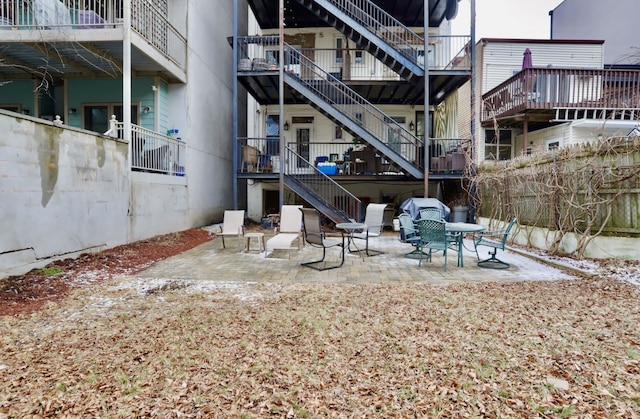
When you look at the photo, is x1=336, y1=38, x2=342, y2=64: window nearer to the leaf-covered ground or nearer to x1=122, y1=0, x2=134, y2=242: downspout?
x1=122, y1=0, x2=134, y2=242: downspout

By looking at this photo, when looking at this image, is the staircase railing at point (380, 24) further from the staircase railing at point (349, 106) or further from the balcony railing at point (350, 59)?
the staircase railing at point (349, 106)

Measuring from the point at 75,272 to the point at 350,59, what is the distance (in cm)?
1306

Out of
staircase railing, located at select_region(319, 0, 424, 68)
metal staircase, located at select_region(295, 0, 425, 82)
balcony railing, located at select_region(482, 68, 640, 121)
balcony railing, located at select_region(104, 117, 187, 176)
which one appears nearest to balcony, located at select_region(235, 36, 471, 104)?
metal staircase, located at select_region(295, 0, 425, 82)

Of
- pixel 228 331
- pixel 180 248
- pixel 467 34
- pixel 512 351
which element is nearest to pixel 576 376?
pixel 512 351

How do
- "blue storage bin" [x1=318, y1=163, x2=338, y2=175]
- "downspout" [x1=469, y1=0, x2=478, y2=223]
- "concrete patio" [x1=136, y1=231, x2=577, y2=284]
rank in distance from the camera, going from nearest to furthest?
"concrete patio" [x1=136, y1=231, x2=577, y2=284], "downspout" [x1=469, y1=0, x2=478, y2=223], "blue storage bin" [x1=318, y1=163, x2=338, y2=175]

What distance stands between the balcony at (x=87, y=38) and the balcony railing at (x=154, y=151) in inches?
72.7

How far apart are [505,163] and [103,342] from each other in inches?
393

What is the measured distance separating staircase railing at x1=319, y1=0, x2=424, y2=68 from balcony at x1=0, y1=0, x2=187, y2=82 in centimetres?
532

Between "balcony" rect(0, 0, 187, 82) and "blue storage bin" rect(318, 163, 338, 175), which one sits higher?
"balcony" rect(0, 0, 187, 82)

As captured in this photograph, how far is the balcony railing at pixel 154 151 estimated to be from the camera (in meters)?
8.71

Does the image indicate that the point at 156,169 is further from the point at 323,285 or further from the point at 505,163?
the point at 505,163

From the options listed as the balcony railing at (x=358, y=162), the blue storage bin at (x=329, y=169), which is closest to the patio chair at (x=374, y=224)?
the balcony railing at (x=358, y=162)

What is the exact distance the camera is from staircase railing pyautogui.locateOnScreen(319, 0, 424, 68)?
12.1 m

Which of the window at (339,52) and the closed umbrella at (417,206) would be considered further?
the window at (339,52)
